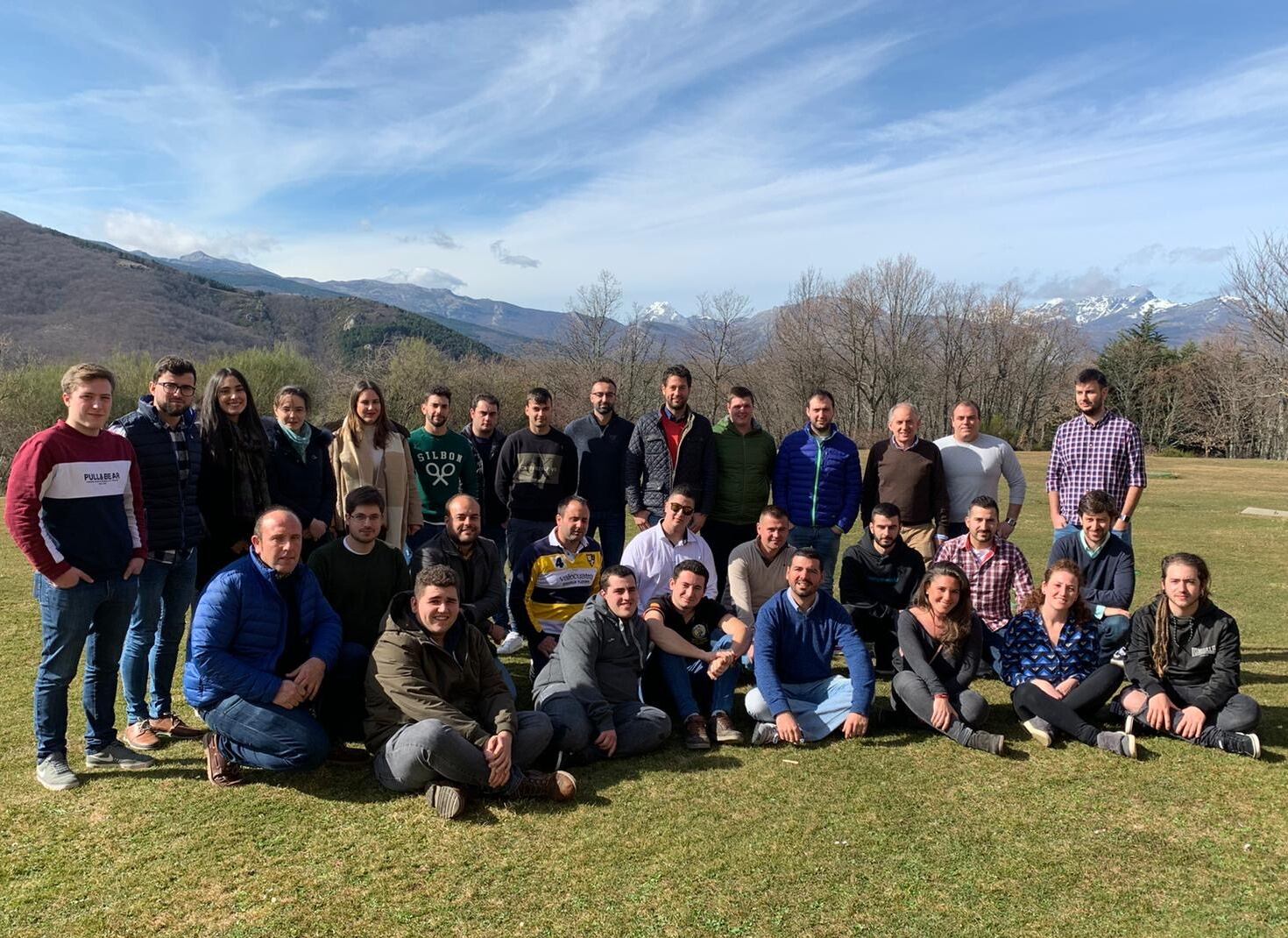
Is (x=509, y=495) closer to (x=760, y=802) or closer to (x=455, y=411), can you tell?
(x=760, y=802)

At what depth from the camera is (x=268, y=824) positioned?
3822mm

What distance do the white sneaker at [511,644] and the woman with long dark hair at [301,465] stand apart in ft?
6.17

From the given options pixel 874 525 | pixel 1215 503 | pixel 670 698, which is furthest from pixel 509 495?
pixel 1215 503

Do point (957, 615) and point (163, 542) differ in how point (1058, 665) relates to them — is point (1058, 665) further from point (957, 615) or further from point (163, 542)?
point (163, 542)

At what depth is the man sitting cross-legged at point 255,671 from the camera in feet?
13.7

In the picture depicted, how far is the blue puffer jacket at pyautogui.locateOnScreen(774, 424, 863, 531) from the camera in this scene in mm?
6863

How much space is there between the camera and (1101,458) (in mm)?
6520

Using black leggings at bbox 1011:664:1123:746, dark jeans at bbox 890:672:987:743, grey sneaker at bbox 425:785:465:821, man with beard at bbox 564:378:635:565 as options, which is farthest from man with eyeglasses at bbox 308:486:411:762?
black leggings at bbox 1011:664:1123:746

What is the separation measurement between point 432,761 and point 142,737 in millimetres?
1987

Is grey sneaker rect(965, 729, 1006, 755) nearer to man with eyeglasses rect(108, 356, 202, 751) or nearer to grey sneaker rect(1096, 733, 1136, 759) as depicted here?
grey sneaker rect(1096, 733, 1136, 759)

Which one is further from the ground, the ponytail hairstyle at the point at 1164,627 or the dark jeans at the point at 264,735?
the ponytail hairstyle at the point at 1164,627

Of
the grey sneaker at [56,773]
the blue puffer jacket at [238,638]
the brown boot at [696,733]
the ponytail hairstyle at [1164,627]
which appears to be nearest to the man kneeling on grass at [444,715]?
the blue puffer jacket at [238,638]

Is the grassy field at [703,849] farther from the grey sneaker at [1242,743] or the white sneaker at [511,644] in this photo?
the white sneaker at [511,644]

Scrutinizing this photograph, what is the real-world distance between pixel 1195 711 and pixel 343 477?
227 inches
